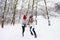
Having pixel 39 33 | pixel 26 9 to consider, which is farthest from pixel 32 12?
pixel 39 33

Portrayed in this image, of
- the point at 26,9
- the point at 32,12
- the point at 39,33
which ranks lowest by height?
the point at 39,33

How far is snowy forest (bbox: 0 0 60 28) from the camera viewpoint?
657 centimetres

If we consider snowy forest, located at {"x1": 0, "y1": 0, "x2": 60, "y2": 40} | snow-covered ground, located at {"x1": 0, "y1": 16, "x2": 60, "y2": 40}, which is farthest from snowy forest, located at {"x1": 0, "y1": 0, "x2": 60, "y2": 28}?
snow-covered ground, located at {"x1": 0, "y1": 16, "x2": 60, "y2": 40}

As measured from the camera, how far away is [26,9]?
6.88 m

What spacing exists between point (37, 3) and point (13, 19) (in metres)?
1.03

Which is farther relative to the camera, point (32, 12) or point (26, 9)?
point (26, 9)

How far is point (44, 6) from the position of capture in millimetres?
6773

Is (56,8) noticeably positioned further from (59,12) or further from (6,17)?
(6,17)

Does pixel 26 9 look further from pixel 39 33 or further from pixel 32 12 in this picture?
pixel 39 33

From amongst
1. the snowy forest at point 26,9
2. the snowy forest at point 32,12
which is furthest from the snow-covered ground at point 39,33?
the snowy forest at point 26,9

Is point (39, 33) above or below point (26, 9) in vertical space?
below

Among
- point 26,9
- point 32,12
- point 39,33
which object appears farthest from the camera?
point 26,9

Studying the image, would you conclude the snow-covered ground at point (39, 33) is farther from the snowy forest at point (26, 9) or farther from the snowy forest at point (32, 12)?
the snowy forest at point (26, 9)

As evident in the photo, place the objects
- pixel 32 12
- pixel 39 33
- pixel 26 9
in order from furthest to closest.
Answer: pixel 26 9 < pixel 32 12 < pixel 39 33
